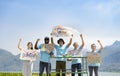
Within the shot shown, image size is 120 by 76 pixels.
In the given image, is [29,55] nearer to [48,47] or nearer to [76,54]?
[48,47]

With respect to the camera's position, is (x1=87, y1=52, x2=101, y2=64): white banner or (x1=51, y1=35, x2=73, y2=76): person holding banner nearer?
(x1=87, y1=52, x2=101, y2=64): white banner

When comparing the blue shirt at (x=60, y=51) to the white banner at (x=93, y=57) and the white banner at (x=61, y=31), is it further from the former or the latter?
the white banner at (x=93, y=57)

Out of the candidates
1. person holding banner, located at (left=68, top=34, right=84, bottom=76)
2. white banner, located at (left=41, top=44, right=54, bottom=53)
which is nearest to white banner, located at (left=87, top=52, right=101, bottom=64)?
person holding banner, located at (left=68, top=34, right=84, bottom=76)

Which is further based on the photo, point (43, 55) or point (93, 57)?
point (43, 55)

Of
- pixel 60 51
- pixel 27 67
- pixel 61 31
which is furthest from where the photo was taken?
pixel 27 67

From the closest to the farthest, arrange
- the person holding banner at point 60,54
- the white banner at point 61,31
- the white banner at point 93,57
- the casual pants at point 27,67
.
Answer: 1. the white banner at point 93,57
2. the white banner at point 61,31
3. the person holding banner at point 60,54
4. the casual pants at point 27,67

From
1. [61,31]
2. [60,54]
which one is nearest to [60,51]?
[60,54]

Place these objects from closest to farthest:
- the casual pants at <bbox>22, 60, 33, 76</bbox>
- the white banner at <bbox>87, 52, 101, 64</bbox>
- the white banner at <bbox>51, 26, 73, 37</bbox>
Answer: the white banner at <bbox>87, 52, 101, 64</bbox>
the white banner at <bbox>51, 26, 73, 37</bbox>
the casual pants at <bbox>22, 60, 33, 76</bbox>

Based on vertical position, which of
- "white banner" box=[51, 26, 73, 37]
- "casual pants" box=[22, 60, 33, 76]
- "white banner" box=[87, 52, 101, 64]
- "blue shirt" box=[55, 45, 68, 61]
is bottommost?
"casual pants" box=[22, 60, 33, 76]

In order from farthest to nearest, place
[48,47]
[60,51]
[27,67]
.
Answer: [27,67], [60,51], [48,47]

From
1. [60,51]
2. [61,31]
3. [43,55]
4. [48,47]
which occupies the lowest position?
[43,55]

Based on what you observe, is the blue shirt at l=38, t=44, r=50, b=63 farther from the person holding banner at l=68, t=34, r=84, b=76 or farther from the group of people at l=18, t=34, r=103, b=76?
the person holding banner at l=68, t=34, r=84, b=76

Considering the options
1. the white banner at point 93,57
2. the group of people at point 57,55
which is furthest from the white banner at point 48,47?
the white banner at point 93,57

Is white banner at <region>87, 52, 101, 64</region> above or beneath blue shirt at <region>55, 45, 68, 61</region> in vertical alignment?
beneath
